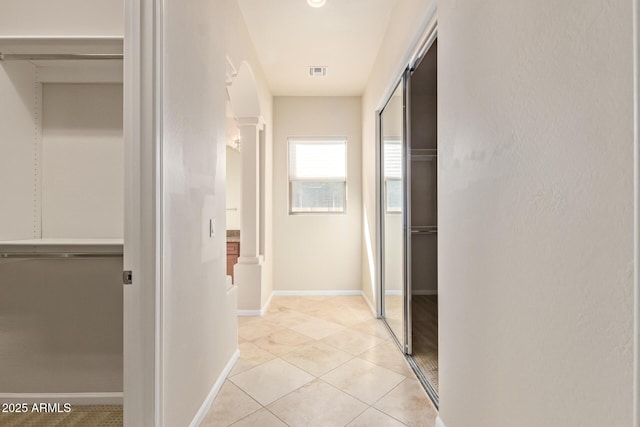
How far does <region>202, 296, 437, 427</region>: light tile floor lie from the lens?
1.88 meters

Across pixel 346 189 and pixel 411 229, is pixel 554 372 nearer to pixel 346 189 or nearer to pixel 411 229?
pixel 411 229

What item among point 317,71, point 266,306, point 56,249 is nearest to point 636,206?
point 56,249

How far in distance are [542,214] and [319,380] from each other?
1.89 m

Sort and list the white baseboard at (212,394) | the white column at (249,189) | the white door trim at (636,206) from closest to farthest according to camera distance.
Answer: the white door trim at (636,206), the white baseboard at (212,394), the white column at (249,189)

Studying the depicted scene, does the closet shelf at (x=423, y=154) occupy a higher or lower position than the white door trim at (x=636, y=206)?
higher

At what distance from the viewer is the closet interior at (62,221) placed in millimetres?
1733

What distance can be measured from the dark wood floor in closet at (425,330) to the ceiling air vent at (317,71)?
276 cm

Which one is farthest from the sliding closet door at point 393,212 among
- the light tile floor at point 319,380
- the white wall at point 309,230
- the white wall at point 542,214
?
the white wall at point 542,214

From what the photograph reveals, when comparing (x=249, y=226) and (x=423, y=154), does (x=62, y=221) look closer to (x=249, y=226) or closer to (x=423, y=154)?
(x=249, y=226)

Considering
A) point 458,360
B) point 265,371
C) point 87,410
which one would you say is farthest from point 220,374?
point 458,360

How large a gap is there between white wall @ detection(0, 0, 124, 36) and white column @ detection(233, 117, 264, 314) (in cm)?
219

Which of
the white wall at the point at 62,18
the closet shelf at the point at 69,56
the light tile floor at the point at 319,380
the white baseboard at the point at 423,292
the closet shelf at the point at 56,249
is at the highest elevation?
the white wall at the point at 62,18

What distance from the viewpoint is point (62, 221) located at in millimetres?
1802

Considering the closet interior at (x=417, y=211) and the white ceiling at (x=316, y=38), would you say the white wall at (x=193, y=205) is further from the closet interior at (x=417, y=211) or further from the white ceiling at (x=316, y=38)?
the closet interior at (x=417, y=211)
